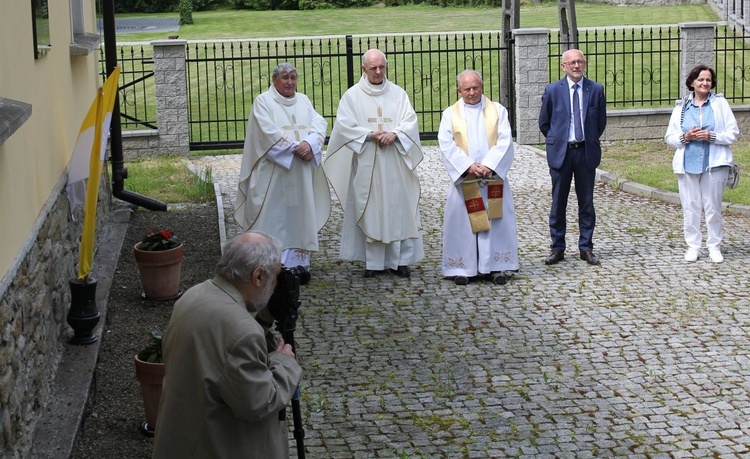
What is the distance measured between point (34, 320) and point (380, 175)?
4679 millimetres

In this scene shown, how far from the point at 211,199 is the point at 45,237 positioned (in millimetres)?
6923

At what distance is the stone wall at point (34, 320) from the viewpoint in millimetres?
5363

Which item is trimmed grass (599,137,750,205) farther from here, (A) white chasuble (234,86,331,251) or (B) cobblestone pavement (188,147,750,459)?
(A) white chasuble (234,86,331,251)

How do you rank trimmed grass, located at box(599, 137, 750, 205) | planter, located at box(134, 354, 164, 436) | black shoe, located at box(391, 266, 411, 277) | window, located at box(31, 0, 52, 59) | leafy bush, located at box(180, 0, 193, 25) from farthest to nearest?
leafy bush, located at box(180, 0, 193, 25) < trimmed grass, located at box(599, 137, 750, 205) < black shoe, located at box(391, 266, 411, 277) < window, located at box(31, 0, 52, 59) < planter, located at box(134, 354, 164, 436)

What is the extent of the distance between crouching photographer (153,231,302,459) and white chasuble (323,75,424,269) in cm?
610

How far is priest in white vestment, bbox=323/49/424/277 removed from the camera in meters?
10.4

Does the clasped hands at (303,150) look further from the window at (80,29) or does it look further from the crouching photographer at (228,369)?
Answer: the crouching photographer at (228,369)

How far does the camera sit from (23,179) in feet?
21.5

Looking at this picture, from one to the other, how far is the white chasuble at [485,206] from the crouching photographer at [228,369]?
5.85m

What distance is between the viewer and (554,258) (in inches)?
416

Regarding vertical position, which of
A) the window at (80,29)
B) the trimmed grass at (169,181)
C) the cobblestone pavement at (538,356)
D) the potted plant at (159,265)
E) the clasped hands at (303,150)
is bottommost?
the cobblestone pavement at (538,356)

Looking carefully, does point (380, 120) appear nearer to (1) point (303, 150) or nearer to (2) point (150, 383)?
(1) point (303, 150)

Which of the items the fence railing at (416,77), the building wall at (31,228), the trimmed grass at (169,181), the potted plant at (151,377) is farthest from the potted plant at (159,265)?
the fence railing at (416,77)

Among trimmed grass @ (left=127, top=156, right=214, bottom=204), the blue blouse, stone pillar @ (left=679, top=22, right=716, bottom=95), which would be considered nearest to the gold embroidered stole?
the blue blouse
